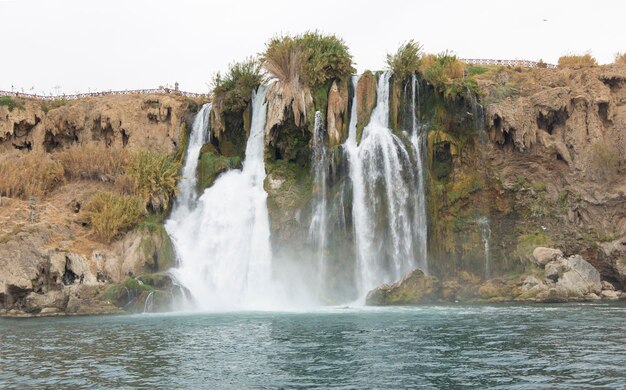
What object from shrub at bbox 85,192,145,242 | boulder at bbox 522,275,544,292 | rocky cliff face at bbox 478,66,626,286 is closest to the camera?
boulder at bbox 522,275,544,292

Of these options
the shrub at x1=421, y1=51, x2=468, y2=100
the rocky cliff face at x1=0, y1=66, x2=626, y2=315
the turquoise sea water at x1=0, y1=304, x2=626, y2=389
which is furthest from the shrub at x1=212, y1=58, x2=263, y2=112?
the turquoise sea water at x1=0, y1=304, x2=626, y2=389

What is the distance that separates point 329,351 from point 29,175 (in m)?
29.9

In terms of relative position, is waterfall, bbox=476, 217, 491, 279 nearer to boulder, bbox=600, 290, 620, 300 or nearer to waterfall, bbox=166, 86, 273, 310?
boulder, bbox=600, 290, 620, 300

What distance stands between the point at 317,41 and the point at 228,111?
7.20 m

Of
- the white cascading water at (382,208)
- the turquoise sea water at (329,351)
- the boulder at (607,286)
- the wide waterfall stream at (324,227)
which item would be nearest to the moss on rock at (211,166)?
the wide waterfall stream at (324,227)

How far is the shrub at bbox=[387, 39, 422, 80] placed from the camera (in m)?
41.1

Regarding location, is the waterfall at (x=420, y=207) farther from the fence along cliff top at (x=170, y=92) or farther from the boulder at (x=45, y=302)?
the boulder at (x=45, y=302)

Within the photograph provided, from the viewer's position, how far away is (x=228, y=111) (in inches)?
1734

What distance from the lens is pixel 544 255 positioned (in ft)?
117

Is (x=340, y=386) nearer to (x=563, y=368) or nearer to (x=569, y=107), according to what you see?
(x=563, y=368)

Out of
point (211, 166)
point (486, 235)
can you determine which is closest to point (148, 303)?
point (211, 166)

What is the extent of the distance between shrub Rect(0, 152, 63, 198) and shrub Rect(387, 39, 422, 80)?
21590mm

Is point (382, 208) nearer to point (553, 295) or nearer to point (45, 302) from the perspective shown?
point (553, 295)

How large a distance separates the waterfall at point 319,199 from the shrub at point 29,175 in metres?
16.3
